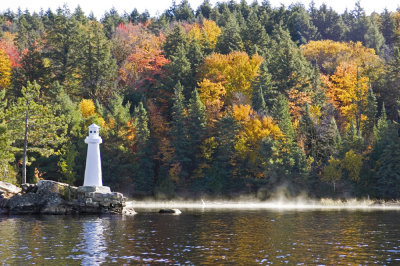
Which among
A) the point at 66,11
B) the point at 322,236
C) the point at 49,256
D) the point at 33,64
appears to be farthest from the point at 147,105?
the point at 49,256

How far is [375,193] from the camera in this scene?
3071 inches

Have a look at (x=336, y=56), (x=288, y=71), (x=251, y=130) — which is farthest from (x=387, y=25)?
(x=251, y=130)

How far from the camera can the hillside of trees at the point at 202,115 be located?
79.9m

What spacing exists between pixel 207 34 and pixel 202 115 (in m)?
36.4

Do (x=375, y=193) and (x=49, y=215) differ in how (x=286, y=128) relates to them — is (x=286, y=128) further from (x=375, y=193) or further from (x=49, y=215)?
(x=49, y=215)

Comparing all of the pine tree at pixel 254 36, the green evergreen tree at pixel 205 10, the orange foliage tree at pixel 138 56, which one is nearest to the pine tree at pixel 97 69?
the orange foliage tree at pixel 138 56

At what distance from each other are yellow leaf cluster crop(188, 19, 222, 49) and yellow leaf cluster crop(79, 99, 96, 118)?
24074 mm

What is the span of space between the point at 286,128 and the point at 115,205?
34.8m

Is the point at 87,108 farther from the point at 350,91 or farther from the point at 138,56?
the point at 350,91

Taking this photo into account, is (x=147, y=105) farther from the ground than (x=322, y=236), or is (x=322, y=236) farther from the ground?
(x=147, y=105)

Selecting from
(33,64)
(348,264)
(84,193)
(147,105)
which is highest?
(33,64)

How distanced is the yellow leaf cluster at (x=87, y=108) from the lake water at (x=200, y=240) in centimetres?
4228

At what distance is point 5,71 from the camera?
99.9 meters

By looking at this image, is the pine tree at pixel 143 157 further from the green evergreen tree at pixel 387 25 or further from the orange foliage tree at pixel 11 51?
the green evergreen tree at pixel 387 25
